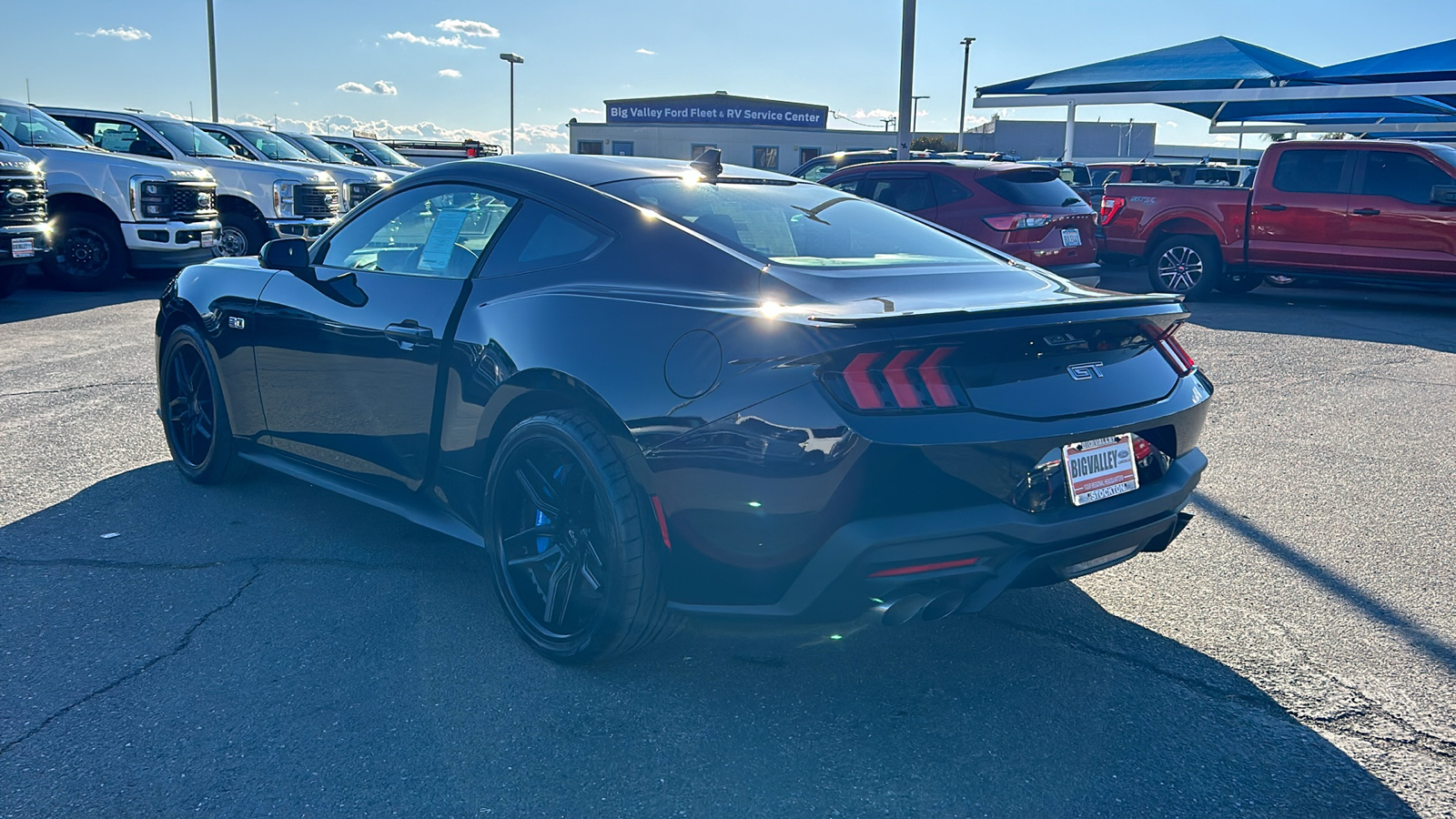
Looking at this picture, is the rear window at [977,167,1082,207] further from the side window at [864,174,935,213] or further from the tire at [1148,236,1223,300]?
the tire at [1148,236,1223,300]

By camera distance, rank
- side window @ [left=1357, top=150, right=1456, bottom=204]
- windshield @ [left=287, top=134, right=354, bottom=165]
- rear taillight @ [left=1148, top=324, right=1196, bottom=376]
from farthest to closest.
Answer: windshield @ [left=287, top=134, right=354, bottom=165]
side window @ [left=1357, top=150, right=1456, bottom=204]
rear taillight @ [left=1148, top=324, right=1196, bottom=376]

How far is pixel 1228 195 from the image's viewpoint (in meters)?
12.4

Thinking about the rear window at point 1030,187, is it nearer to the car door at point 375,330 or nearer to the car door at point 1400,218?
the car door at point 1400,218

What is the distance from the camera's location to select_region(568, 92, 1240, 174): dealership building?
63031mm

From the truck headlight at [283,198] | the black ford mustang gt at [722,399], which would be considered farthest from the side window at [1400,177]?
the truck headlight at [283,198]

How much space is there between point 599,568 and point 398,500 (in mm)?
1159

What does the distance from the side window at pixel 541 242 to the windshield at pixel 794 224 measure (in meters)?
0.19

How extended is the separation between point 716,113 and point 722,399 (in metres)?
67.8

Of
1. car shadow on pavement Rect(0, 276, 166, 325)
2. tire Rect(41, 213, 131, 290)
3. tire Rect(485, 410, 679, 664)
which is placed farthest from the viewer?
tire Rect(41, 213, 131, 290)

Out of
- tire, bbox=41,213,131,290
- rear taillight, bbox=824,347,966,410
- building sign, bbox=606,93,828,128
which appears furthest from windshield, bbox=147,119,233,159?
building sign, bbox=606,93,828,128

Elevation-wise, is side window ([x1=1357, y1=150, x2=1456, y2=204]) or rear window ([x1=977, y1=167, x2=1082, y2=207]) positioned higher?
side window ([x1=1357, y1=150, x2=1456, y2=204])

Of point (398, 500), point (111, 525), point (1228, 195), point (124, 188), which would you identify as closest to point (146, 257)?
point (124, 188)

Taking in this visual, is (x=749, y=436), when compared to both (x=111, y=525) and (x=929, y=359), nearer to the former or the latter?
(x=929, y=359)

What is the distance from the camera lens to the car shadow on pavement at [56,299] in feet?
34.9
